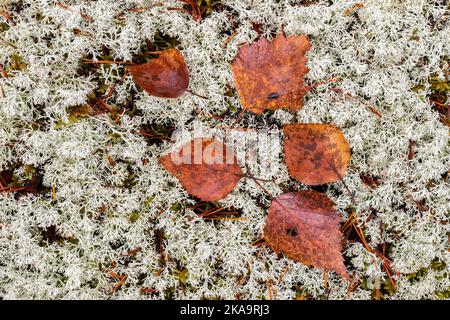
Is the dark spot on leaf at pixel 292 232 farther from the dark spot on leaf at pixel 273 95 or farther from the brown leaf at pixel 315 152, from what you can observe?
the dark spot on leaf at pixel 273 95

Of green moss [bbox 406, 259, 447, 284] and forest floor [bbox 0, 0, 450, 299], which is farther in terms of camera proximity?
green moss [bbox 406, 259, 447, 284]

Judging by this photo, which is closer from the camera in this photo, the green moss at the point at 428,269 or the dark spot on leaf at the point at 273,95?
the dark spot on leaf at the point at 273,95

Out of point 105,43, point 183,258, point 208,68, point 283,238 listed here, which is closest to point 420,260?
point 283,238

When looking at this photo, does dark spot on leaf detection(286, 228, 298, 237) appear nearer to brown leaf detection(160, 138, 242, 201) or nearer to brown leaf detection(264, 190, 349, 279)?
brown leaf detection(264, 190, 349, 279)

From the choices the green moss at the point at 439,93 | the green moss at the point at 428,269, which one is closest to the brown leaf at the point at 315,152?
the green moss at the point at 439,93

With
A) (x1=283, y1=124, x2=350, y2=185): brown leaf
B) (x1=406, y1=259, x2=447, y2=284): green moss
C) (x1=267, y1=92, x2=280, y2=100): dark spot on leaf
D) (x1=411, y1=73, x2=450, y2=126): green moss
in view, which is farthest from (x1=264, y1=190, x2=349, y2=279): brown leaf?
(x1=411, y1=73, x2=450, y2=126): green moss

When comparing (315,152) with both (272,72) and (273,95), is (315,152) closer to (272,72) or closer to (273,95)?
(273,95)

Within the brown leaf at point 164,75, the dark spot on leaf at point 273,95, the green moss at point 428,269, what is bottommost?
the green moss at point 428,269
